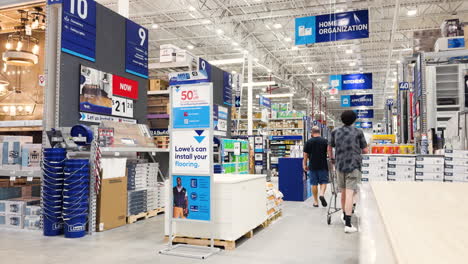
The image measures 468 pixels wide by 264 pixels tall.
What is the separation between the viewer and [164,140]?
8633 millimetres

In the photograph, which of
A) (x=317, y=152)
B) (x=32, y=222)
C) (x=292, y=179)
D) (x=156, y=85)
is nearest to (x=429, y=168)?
(x=317, y=152)

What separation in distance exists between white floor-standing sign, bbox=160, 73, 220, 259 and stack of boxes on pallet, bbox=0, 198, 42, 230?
2.31 meters

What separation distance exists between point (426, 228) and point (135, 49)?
24.0 feet

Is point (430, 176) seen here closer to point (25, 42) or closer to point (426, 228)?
point (426, 228)

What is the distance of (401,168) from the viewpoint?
4.83m

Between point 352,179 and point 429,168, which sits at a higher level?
point 429,168

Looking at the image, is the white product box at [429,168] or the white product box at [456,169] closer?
the white product box at [456,169]

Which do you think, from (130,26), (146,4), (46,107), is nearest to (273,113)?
(146,4)

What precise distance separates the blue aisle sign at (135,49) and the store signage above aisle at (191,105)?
10.2 ft

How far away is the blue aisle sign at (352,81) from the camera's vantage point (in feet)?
55.4

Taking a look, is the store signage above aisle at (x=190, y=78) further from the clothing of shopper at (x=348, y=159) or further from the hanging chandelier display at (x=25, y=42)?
the hanging chandelier display at (x=25, y=42)

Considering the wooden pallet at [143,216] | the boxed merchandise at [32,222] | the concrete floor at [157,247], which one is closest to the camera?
the concrete floor at [157,247]

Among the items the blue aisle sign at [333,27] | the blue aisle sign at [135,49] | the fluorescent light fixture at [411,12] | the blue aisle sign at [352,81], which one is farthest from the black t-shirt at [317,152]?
the blue aisle sign at [352,81]

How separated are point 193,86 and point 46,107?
8.48 ft
